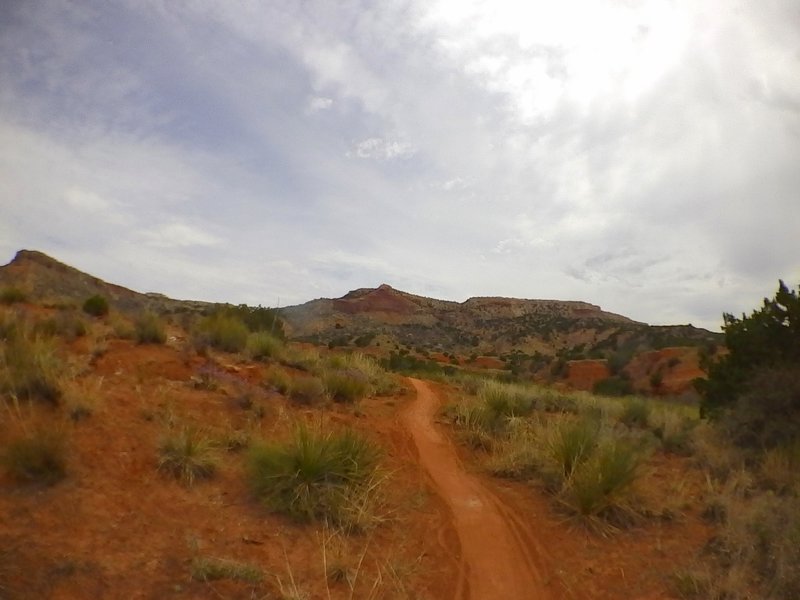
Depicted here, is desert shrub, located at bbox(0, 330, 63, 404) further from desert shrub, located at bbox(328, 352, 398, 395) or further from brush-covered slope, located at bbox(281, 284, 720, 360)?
brush-covered slope, located at bbox(281, 284, 720, 360)

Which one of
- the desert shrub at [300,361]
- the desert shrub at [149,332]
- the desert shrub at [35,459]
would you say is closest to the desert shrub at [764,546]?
the desert shrub at [35,459]

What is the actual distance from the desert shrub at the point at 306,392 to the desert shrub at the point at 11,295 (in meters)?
8.03

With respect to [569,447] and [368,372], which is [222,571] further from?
[368,372]

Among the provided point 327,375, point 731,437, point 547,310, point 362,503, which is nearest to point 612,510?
point 362,503

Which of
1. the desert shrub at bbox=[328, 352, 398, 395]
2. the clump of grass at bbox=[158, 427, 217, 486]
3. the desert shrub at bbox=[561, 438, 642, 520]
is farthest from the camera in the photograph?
the desert shrub at bbox=[328, 352, 398, 395]

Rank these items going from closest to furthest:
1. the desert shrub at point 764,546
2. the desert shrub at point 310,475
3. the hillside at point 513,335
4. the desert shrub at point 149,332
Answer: the desert shrub at point 764,546 → the desert shrub at point 310,475 → the desert shrub at point 149,332 → the hillside at point 513,335

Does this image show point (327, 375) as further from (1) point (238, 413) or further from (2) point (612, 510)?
(2) point (612, 510)

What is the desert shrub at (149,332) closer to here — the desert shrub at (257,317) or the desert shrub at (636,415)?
the desert shrub at (257,317)

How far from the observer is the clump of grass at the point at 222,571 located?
491cm

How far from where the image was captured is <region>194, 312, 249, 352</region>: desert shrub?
13445mm

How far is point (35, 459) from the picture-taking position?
19.4ft

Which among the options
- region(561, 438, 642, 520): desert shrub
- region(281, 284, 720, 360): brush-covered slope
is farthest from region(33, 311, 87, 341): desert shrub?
region(281, 284, 720, 360): brush-covered slope

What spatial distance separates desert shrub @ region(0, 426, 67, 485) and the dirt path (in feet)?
13.5

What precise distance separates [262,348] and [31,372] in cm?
664
